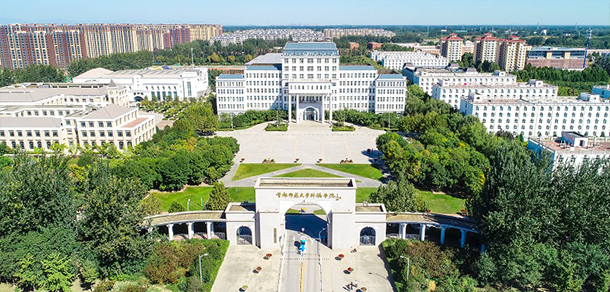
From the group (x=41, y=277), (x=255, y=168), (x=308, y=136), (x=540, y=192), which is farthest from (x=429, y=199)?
(x=41, y=277)

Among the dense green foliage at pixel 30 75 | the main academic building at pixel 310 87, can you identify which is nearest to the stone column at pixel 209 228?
the main academic building at pixel 310 87

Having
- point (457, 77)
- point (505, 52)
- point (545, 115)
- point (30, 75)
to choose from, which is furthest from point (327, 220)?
point (505, 52)

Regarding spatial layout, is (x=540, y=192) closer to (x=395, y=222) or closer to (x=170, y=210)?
(x=395, y=222)

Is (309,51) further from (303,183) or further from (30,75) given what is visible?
(30,75)

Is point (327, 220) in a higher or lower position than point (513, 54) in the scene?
lower

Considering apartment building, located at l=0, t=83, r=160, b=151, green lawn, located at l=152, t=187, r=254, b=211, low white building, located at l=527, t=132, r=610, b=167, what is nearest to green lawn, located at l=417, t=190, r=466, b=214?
low white building, located at l=527, t=132, r=610, b=167

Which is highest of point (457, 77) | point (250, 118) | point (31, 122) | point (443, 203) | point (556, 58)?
point (556, 58)

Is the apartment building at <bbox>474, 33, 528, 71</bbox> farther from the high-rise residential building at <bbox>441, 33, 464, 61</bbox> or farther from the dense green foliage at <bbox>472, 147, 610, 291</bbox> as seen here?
the dense green foliage at <bbox>472, 147, 610, 291</bbox>
